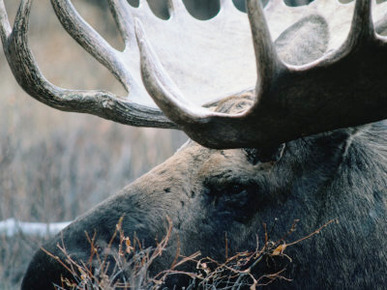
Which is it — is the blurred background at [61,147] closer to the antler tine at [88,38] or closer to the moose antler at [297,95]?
the antler tine at [88,38]

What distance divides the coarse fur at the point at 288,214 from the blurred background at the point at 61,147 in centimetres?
226

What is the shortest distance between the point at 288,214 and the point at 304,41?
3.17ft

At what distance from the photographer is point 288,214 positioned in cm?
253

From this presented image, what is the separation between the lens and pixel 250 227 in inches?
99.1

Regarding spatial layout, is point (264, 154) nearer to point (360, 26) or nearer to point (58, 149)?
point (360, 26)

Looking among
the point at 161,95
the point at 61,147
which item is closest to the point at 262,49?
the point at 161,95

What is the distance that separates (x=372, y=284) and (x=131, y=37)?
194 cm

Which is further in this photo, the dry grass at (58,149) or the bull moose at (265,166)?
the dry grass at (58,149)

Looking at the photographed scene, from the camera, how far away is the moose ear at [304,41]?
306 centimetres

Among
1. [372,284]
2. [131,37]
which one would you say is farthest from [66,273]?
[131,37]

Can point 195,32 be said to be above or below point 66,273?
above

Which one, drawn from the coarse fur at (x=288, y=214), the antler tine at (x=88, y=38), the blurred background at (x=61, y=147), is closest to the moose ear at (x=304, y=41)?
the coarse fur at (x=288, y=214)

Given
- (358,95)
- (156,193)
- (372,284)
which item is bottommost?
(372,284)

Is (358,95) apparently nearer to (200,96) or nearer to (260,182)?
(260,182)
